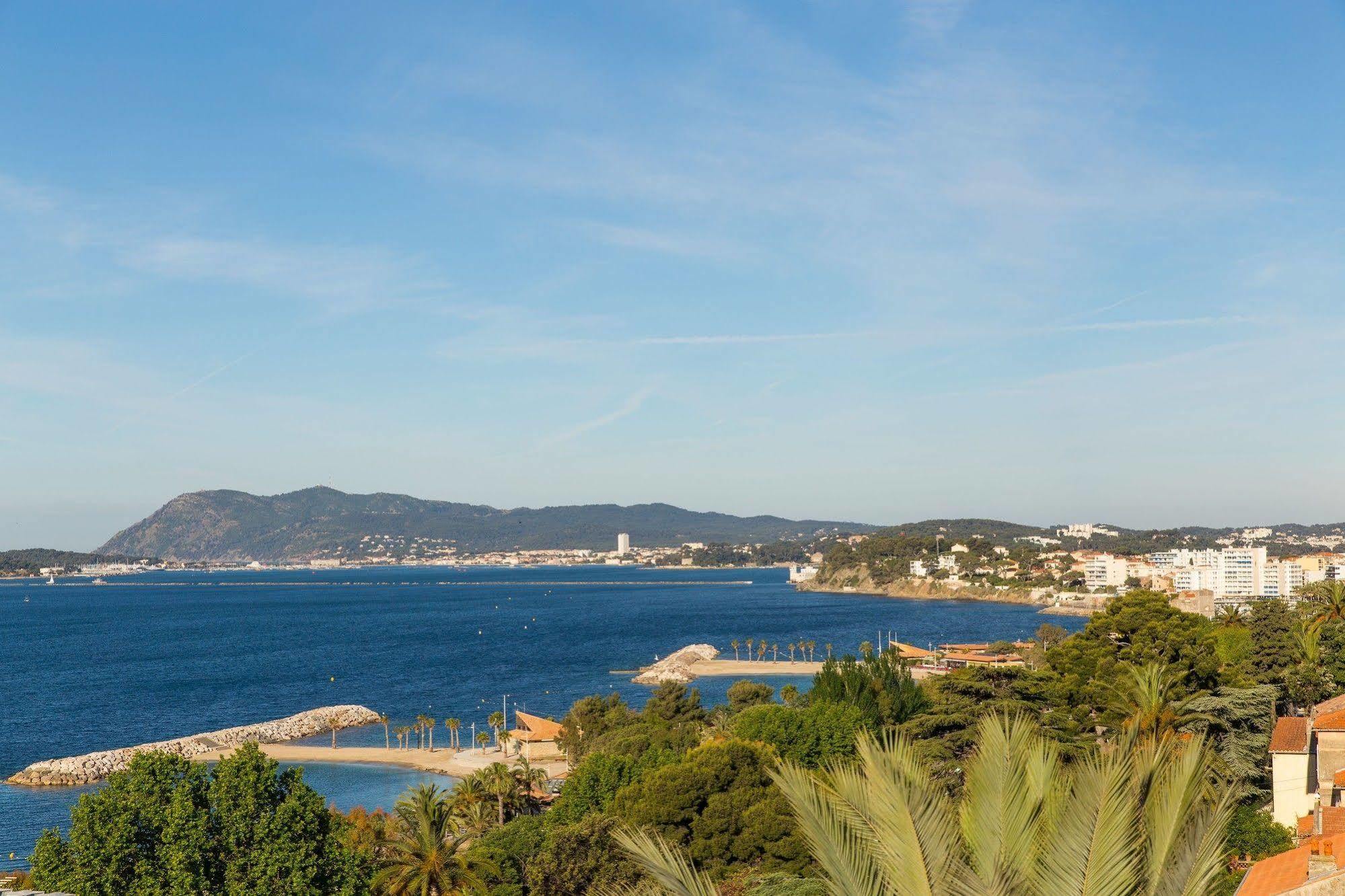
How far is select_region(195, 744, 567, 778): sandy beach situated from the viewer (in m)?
48.0

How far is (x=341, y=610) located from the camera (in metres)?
156

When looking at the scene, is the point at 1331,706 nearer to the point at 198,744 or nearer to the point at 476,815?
the point at 476,815

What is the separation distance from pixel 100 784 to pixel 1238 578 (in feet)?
471

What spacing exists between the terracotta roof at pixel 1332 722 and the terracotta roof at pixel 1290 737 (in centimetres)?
176

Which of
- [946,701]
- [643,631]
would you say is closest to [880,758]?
[946,701]

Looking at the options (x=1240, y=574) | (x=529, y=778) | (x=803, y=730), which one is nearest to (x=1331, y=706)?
(x=803, y=730)

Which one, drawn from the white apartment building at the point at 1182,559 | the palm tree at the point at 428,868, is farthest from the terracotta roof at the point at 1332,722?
the white apartment building at the point at 1182,559

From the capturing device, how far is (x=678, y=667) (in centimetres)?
8181

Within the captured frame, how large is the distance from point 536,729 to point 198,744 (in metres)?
16.8

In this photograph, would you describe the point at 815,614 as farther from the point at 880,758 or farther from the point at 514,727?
the point at 880,758

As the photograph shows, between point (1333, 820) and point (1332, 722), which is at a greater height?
point (1332, 722)

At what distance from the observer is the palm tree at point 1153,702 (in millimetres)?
24703

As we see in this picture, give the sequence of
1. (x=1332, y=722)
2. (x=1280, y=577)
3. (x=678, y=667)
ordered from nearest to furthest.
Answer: (x=1332, y=722)
(x=678, y=667)
(x=1280, y=577)

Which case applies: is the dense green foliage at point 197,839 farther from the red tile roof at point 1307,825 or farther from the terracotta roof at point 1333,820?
the red tile roof at point 1307,825
